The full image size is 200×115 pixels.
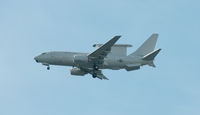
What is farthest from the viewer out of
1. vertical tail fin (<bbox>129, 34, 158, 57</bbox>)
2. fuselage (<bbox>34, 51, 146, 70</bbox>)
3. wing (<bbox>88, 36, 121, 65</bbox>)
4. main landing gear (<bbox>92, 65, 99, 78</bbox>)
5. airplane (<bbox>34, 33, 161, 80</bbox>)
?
vertical tail fin (<bbox>129, 34, 158, 57</bbox>)

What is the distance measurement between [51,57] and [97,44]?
10781 mm

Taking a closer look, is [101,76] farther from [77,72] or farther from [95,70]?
[77,72]

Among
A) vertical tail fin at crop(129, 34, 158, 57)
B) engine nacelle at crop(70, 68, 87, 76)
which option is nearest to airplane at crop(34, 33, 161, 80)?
vertical tail fin at crop(129, 34, 158, 57)

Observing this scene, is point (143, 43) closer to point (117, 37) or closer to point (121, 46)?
point (121, 46)

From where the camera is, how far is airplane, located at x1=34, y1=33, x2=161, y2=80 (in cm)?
10819

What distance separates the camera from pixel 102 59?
108m

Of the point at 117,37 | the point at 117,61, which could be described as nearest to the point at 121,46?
the point at 117,61

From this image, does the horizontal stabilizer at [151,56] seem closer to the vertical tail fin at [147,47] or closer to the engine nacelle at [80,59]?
the vertical tail fin at [147,47]

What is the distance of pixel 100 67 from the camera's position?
110m

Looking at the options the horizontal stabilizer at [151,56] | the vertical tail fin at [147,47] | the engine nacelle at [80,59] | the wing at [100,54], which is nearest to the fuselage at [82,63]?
the engine nacelle at [80,59]

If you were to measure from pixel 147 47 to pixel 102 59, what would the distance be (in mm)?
11699

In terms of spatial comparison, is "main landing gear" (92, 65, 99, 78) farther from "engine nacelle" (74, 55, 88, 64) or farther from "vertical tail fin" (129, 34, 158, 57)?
"vertical tail fin" (129, 34, 158, 57)

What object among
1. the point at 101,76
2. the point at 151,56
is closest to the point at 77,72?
the point at 101,76

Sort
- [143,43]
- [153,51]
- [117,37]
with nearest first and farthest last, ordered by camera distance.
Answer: [117,37], [153,51], [143,43]
